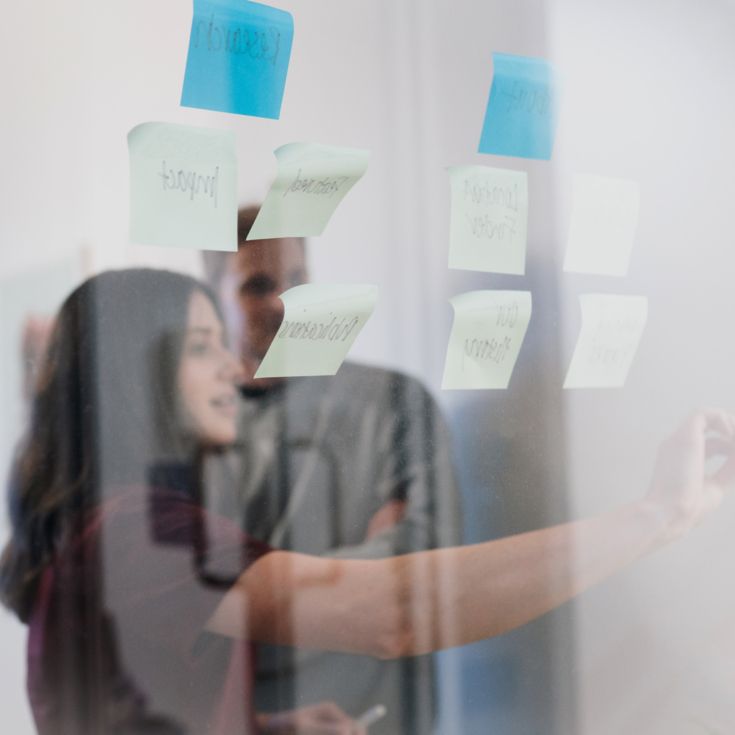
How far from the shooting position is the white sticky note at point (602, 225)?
86 cm

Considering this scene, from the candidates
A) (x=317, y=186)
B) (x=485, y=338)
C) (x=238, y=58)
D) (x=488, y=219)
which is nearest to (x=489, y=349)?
(x=485, y=338)

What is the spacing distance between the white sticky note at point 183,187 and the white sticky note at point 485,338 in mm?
217

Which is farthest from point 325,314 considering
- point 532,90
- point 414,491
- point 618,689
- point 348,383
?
point 618,689

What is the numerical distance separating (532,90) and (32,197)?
45cm

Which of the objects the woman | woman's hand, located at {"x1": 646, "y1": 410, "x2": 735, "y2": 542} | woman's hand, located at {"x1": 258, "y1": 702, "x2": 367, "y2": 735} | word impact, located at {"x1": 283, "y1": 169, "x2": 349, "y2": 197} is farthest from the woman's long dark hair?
woman's hand, located at {"x1": 646, "y1": 410, "x2": 735, "y2": 542}

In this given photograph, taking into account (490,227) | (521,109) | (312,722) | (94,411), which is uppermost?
(521,109)

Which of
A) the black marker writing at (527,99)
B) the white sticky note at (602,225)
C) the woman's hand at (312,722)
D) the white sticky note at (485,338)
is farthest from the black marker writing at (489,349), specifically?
the woman's hand at (312,722)

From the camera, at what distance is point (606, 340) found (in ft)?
2.92

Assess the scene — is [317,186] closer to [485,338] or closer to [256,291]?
[256,291]

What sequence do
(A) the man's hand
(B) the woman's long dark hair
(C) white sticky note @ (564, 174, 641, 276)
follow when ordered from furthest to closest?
(C) white sticky note @ (564, 174, 641, 276) → (A) the man's hand → (B) the woman's long dark hair

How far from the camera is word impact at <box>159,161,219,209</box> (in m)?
0.64

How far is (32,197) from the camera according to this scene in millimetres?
609

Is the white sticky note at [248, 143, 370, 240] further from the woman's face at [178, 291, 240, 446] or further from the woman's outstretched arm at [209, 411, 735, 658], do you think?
the woman's outstretched arm at [209, 411, 735, 658]

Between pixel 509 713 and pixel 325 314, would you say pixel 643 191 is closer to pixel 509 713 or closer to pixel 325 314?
pixel 325 314
